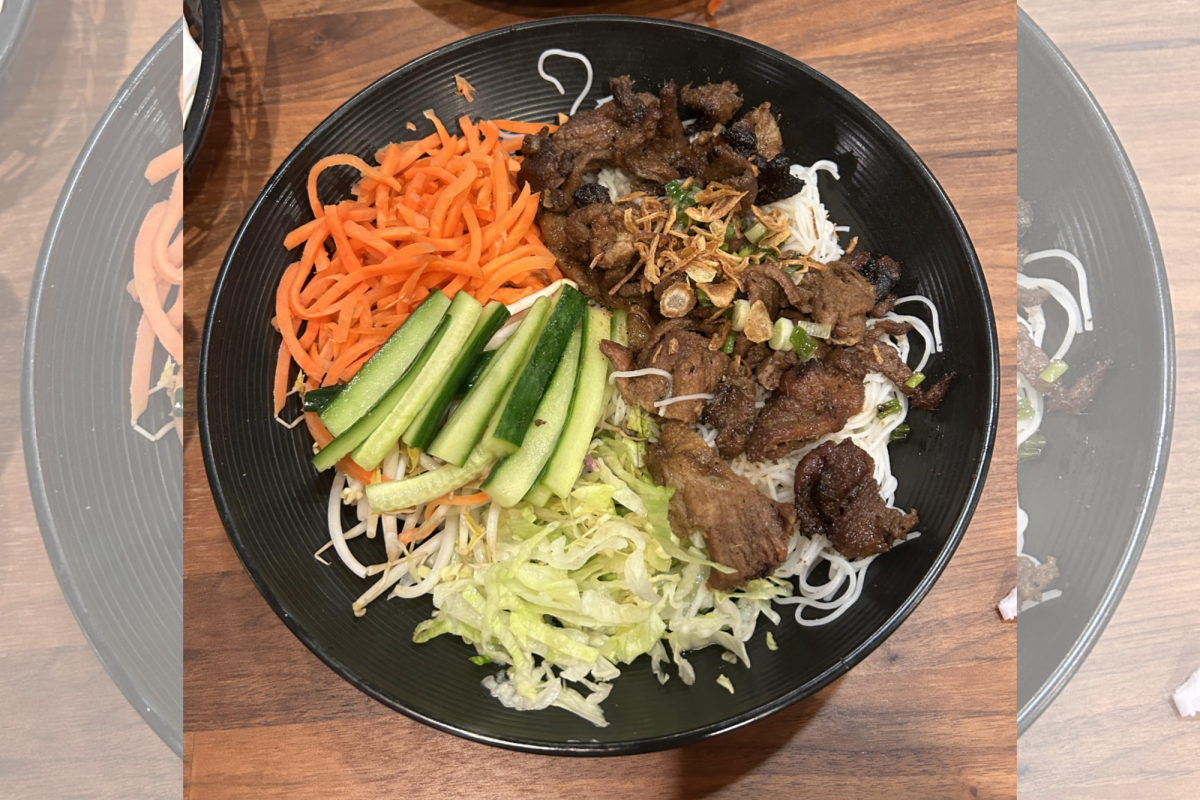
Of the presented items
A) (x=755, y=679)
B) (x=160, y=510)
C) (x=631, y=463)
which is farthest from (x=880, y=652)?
(x=160, y=510)

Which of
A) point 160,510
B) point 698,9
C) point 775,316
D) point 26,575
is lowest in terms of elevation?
point 160,510

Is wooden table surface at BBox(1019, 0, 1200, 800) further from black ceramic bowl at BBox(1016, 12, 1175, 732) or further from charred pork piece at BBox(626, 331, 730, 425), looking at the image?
charred pork piece at BBox(626, 331, 730, 425)

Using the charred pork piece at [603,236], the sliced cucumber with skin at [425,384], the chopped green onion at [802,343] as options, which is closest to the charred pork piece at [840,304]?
the chopped green onion at [802,343]

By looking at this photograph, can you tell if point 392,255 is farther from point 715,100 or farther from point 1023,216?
point 1023,216

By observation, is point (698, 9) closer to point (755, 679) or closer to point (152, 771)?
point (755, 679)

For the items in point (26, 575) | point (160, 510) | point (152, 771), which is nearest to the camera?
point (26, 575)
